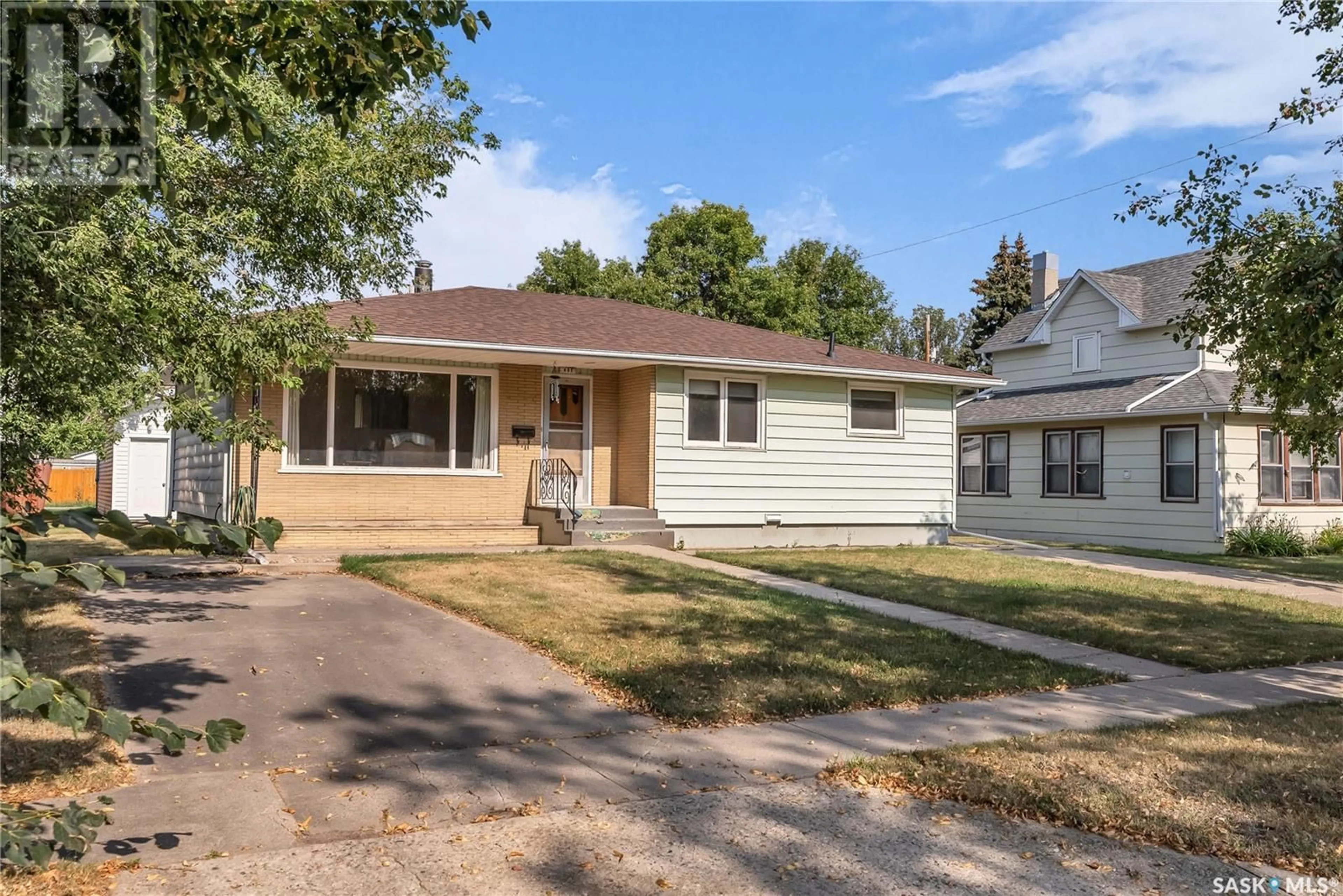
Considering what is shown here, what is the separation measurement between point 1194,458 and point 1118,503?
6.50ft

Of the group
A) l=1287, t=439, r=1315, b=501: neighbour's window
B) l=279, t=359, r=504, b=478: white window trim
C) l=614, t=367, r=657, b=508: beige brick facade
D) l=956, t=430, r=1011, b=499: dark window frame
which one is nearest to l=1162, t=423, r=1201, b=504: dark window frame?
l=1287, t=439, r=1315, b=501: neighbour's window

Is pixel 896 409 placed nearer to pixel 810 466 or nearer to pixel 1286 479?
pixel 810 466

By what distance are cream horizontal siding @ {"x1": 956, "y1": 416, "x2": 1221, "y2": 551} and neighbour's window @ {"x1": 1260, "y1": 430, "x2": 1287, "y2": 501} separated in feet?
4.67

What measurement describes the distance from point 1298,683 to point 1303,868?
13.1 ft

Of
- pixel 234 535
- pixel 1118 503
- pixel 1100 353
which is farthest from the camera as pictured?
pixel 1100 353

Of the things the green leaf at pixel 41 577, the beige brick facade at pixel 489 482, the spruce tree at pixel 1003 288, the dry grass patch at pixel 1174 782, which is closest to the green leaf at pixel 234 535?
the green leaf at pixel 41 577

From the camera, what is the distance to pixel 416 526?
14.8 meters

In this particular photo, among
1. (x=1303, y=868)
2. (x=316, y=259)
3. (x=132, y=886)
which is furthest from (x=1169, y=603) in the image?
(x=132, y=886)

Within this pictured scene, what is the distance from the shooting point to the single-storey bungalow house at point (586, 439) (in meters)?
14.6

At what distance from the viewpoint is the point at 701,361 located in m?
15.8

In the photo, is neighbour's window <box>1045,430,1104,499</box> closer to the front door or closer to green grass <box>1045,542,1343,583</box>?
green grass <box>1045,542,1343,583</box>
